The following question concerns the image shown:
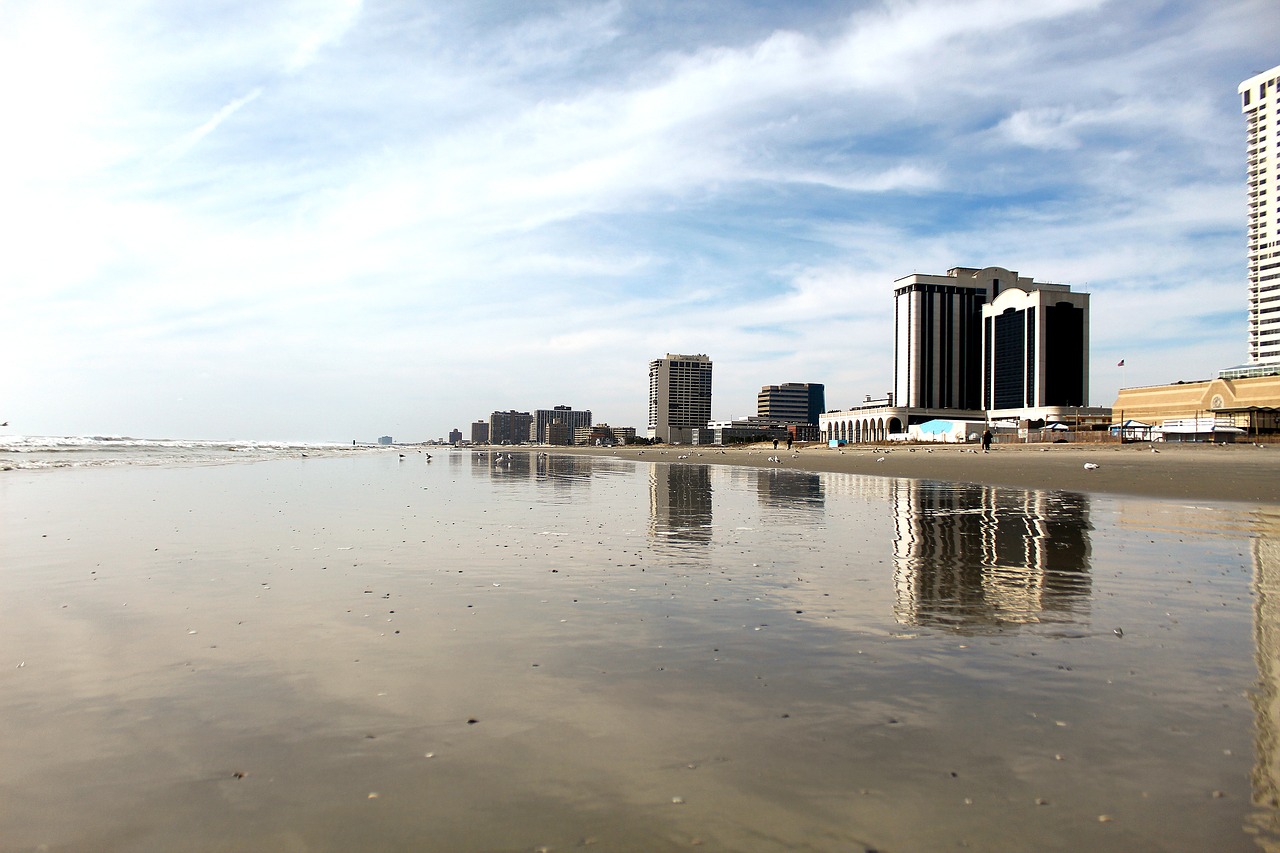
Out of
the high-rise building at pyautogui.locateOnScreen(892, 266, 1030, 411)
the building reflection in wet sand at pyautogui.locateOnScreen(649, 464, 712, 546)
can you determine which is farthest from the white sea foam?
the high-rise building at pyautogui.locateOnScreen(892, 266, 1030, 411)

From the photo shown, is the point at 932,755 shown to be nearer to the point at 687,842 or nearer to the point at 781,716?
the point at 781,716

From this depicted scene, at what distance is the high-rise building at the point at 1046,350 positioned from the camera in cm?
15388

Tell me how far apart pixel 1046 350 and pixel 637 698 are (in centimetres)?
17525

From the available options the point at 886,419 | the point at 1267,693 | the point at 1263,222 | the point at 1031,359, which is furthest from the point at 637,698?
the point at 1263,222

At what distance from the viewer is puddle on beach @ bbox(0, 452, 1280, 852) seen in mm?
3842

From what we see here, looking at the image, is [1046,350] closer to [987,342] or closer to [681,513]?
[987,342]

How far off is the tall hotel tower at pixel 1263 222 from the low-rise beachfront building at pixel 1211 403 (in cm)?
6407

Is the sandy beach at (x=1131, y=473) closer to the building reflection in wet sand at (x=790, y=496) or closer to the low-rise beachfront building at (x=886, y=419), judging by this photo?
the building reflection in wet sand at (x=790, y=496)

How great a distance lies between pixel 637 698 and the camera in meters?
5.64

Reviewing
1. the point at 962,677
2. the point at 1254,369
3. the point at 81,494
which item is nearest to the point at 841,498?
the point at 962,677

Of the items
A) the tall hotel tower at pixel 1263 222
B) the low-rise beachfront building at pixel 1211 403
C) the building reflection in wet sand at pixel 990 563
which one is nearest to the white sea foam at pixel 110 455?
the building reflection in wet sand at pixel 990 563

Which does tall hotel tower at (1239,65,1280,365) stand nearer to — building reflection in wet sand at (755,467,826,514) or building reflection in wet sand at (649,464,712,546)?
building reflection in wet sand at (755,467,826,514)

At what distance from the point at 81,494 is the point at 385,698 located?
2438 cm

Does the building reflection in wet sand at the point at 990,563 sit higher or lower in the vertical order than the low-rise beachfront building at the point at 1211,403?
lower
